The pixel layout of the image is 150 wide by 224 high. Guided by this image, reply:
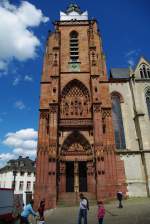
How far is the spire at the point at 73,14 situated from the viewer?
36406mm

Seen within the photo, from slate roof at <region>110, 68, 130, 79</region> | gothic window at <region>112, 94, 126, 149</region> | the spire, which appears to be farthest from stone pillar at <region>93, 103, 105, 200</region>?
the spire

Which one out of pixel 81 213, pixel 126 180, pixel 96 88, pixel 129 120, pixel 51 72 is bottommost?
pixel 81 213

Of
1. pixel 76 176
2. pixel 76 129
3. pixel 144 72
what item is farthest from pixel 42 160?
pixel 144 72

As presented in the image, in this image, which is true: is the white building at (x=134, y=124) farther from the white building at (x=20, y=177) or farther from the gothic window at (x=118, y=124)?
the white building at (x=20, y=177)

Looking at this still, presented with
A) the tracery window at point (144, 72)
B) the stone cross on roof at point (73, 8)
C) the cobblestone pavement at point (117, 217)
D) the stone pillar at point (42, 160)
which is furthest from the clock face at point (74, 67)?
the cobblestone pavement at point (117, 217)

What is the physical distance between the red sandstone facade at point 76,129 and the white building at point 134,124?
1472 mm

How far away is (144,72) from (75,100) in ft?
40.6

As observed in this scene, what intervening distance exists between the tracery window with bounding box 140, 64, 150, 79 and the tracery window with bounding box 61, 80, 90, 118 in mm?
10159

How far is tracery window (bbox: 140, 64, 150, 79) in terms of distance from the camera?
102ft

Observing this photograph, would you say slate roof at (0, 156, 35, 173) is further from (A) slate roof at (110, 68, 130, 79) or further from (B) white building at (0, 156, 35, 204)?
(A) slate roof at (110, 68, 130, 79)

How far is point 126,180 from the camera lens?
23.1 m

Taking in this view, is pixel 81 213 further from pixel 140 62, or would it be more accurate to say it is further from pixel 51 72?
pixel 140 62

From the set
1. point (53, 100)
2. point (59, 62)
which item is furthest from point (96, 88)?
point (59, 62)

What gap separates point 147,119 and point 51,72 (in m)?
13.8
